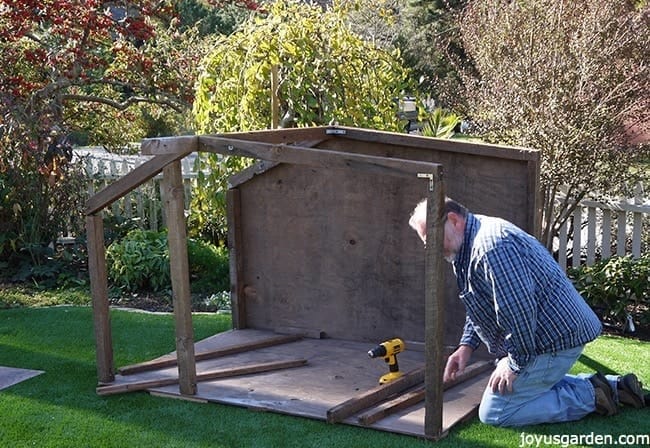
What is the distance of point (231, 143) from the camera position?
15.5ft

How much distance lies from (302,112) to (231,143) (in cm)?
Result: 274

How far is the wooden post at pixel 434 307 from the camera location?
4.07 meters

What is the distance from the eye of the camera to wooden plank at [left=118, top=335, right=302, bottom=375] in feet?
17.9

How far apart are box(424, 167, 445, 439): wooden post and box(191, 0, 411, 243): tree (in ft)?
11.1

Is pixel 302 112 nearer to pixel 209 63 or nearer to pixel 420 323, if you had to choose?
pixel 209 63

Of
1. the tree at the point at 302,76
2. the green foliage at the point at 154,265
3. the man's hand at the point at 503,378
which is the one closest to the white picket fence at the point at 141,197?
the green foliage at the point at 154,265

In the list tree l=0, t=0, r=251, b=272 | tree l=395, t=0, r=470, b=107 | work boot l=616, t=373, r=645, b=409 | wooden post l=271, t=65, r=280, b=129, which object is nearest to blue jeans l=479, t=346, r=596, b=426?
work boot l=616, t=373, r=645, b=409

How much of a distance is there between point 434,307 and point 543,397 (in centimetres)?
84

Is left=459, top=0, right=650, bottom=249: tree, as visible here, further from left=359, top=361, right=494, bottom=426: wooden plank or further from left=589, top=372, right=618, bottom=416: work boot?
left=589, top=372, right=618, bottom=416: work boot

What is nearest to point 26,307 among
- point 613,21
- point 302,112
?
point 302,112

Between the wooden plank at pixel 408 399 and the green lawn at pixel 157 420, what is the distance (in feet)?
0.32

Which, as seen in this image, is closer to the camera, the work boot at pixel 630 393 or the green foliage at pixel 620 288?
the work boot at pixel 630 393

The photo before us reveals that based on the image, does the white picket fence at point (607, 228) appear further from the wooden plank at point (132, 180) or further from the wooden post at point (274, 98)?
the wooden plank at point (132, 180)

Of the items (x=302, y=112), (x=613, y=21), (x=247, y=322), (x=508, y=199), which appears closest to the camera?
(x=508, y=199)
